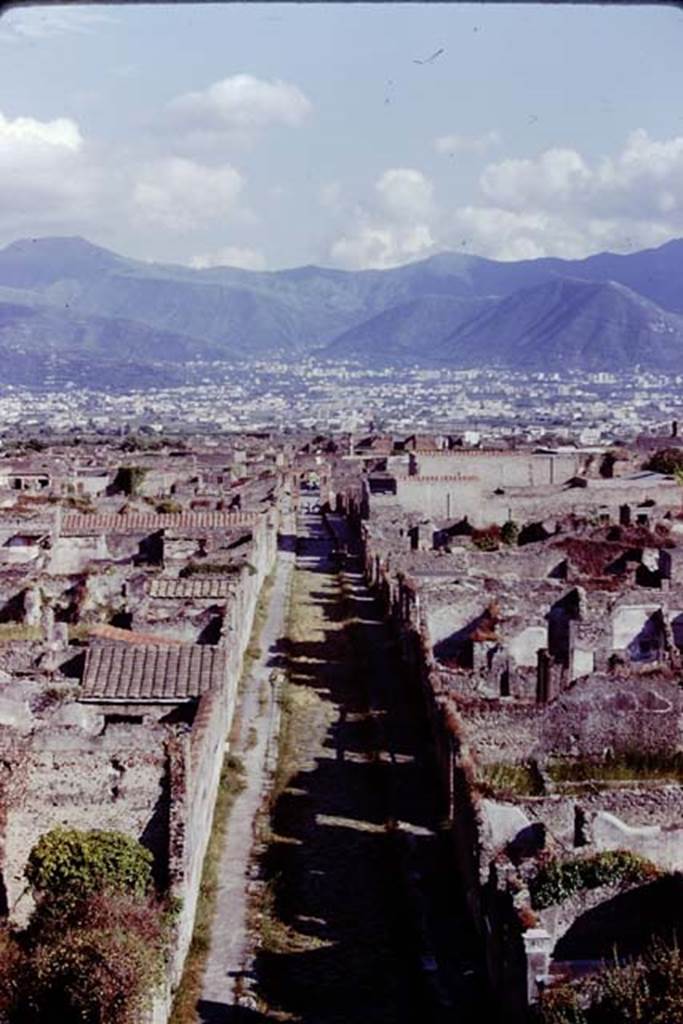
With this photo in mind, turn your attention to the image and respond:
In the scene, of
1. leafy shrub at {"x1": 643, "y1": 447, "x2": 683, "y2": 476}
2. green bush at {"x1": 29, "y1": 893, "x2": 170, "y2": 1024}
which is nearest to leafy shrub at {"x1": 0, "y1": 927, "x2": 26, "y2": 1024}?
green bush at {"x1": 29, "y1": 893, "x2": 170, "y2": 1024}

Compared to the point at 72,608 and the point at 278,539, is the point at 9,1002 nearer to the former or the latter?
the point at 72,608

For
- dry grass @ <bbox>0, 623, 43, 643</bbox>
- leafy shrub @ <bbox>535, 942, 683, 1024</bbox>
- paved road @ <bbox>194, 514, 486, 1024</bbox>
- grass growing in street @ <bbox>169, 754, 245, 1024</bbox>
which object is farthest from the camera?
dry grass @ <bbox>0, 623, 43, 643</bbox>

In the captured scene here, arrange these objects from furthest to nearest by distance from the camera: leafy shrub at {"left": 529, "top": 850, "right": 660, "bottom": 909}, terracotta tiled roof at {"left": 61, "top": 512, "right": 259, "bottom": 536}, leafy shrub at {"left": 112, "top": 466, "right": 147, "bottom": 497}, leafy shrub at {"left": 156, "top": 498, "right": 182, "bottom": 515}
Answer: leafy shrub at {"left": 112, "top": 466, "right": 147, "bottom": 497}
leafy shrub at {"left": 156, "top": 498, "right": 182, "bottom": 515}
terracotta tiled roof at {"left": 61, "top": 512, "right": 259, "bottom": 536}
leafy shrub at {"left": 529, "top": 850, "right": 660, "bottom": 909}

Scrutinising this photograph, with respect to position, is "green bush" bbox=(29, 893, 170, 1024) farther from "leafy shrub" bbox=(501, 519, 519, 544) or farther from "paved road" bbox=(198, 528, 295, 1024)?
"leafy shrub" bbox=(501, 519, 519, 544)

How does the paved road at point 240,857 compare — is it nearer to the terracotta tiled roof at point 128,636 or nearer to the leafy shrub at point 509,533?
the terracotta tiled roof at point 128,636

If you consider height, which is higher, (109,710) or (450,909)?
(109,710)

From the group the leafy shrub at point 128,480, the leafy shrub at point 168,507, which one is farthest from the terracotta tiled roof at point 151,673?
the leafy shrub at point 128,480

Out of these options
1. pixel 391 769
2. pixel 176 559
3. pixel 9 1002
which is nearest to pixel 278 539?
pixel 176 559
